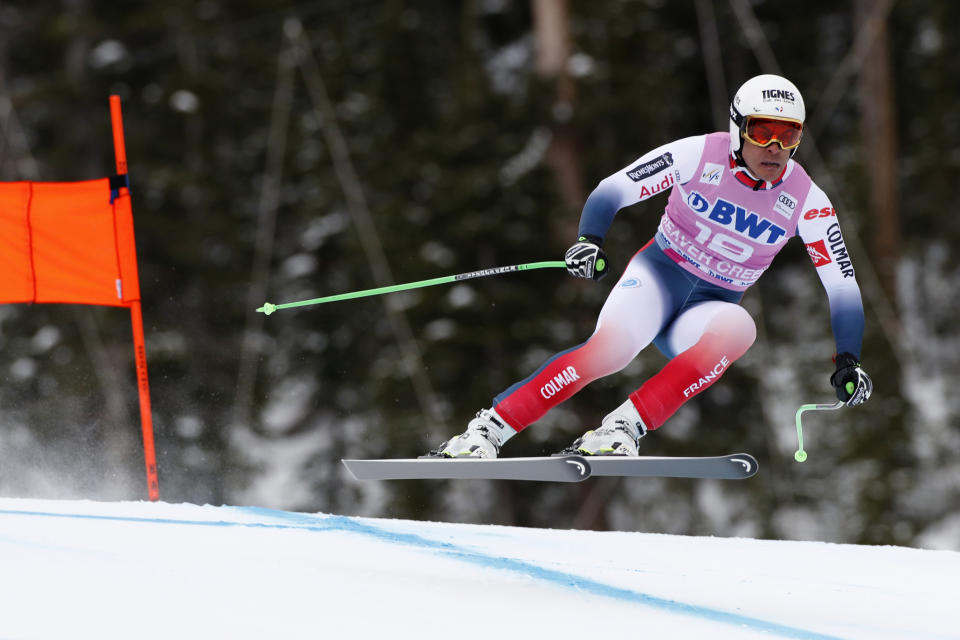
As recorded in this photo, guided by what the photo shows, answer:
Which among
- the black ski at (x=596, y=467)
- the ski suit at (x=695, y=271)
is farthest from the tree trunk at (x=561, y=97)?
the black ski at (x=596, y=467)

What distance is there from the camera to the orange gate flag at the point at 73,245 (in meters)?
5.86

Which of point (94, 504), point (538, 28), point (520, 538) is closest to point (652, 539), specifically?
point (520, 538)

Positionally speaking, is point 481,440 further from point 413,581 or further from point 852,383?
point 852,383

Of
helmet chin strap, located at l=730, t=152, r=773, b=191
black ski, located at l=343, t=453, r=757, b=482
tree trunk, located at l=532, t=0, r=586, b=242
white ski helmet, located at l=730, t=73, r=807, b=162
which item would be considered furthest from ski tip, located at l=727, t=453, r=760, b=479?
tree trunk, located at l=532, t=0, r=586, b=242

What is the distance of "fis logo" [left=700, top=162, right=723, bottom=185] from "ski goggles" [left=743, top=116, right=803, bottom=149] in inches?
7.2

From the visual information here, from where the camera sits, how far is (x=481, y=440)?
4.61 meters

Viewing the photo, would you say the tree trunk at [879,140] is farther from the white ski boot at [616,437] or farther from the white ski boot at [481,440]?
the white ski boot at [481,440]

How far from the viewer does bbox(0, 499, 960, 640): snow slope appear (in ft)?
11.4

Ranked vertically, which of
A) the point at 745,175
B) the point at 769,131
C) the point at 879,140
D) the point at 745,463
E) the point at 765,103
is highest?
the point at 879,140

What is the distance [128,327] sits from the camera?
42.5ft

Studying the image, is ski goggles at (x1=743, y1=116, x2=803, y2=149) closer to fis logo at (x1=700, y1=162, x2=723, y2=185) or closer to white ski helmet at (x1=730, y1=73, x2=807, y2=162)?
white ski helmet at (x1=730, y1=73, x2=807, y2=162)

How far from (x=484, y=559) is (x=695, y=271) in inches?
58.4

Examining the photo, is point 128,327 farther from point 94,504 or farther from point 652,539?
point 652,539

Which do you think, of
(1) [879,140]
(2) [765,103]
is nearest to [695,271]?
(2) [765,103]
